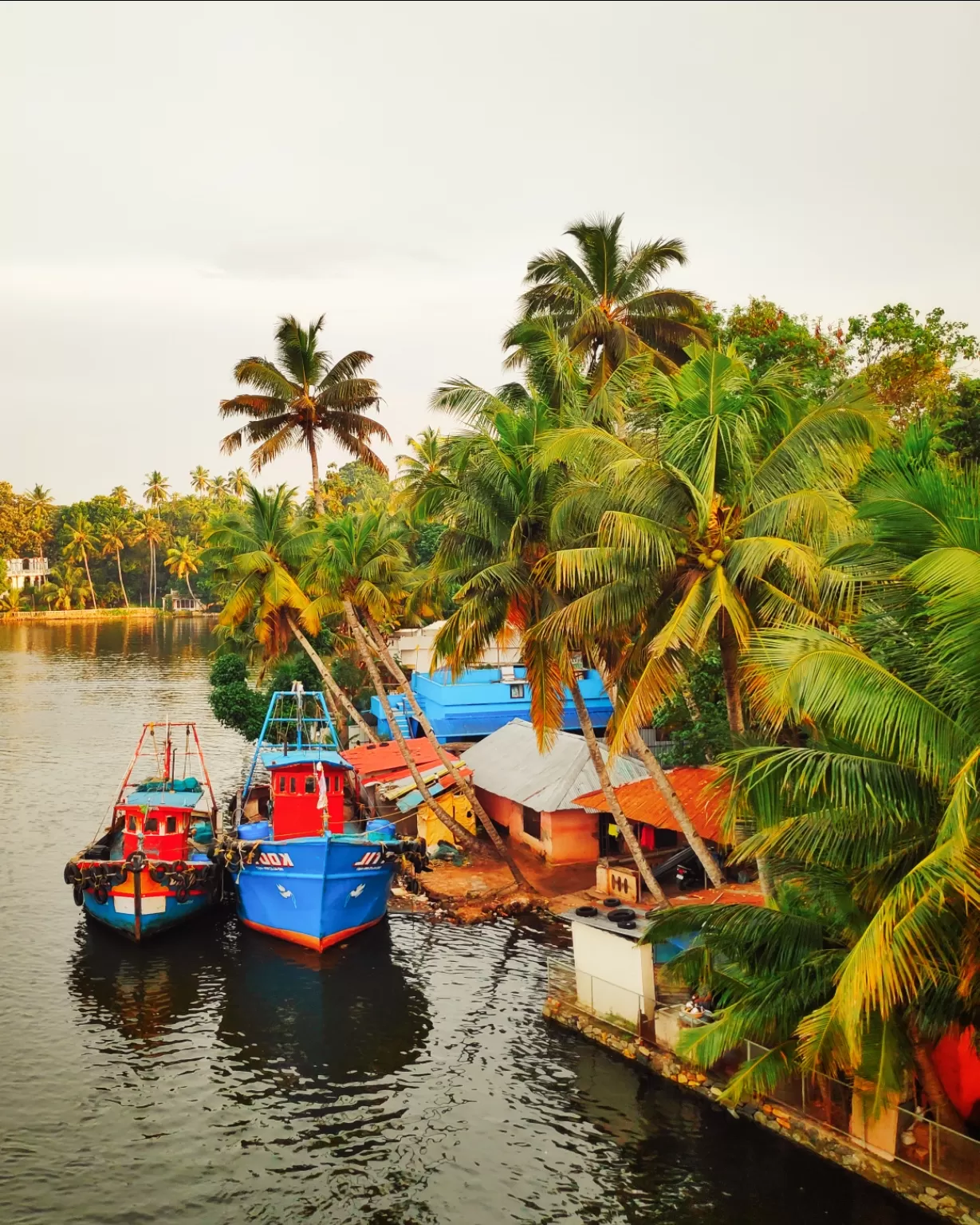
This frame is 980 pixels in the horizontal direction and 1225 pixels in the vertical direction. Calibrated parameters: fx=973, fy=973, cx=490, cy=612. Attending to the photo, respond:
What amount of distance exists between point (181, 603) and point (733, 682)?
132 metres

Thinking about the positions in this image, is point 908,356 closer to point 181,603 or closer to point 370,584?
point 370,584

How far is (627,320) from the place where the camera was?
3025cm

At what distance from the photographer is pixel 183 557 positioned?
5113 inches

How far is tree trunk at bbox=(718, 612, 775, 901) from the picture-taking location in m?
15.7

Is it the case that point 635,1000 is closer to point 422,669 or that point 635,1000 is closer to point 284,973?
point 284,973

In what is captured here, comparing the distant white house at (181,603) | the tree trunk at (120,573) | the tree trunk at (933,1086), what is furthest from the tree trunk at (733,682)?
the distant white house at (181,603)

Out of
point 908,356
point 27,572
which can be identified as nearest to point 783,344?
point 908,356

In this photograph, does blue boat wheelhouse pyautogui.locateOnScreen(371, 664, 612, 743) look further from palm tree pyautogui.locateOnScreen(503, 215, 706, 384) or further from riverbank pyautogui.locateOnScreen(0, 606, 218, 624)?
riverbank pyautogui.locateOnScreen(0, 606, 218, 624)

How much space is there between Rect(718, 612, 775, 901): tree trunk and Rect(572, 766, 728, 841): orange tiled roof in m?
4.61

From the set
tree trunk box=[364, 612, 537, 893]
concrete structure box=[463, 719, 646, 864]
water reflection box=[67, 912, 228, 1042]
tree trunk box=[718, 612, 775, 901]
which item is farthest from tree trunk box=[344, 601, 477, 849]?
tree trunk box=[718, 612, 775, 901]

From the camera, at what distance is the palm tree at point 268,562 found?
1320 inches

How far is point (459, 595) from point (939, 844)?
13.4m

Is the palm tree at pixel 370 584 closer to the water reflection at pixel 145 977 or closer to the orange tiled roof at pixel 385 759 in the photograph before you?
the orange tiled roof at pixel 385 759

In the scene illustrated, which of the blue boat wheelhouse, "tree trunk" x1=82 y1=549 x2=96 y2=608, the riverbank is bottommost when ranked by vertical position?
the blue boat wheelhouse
